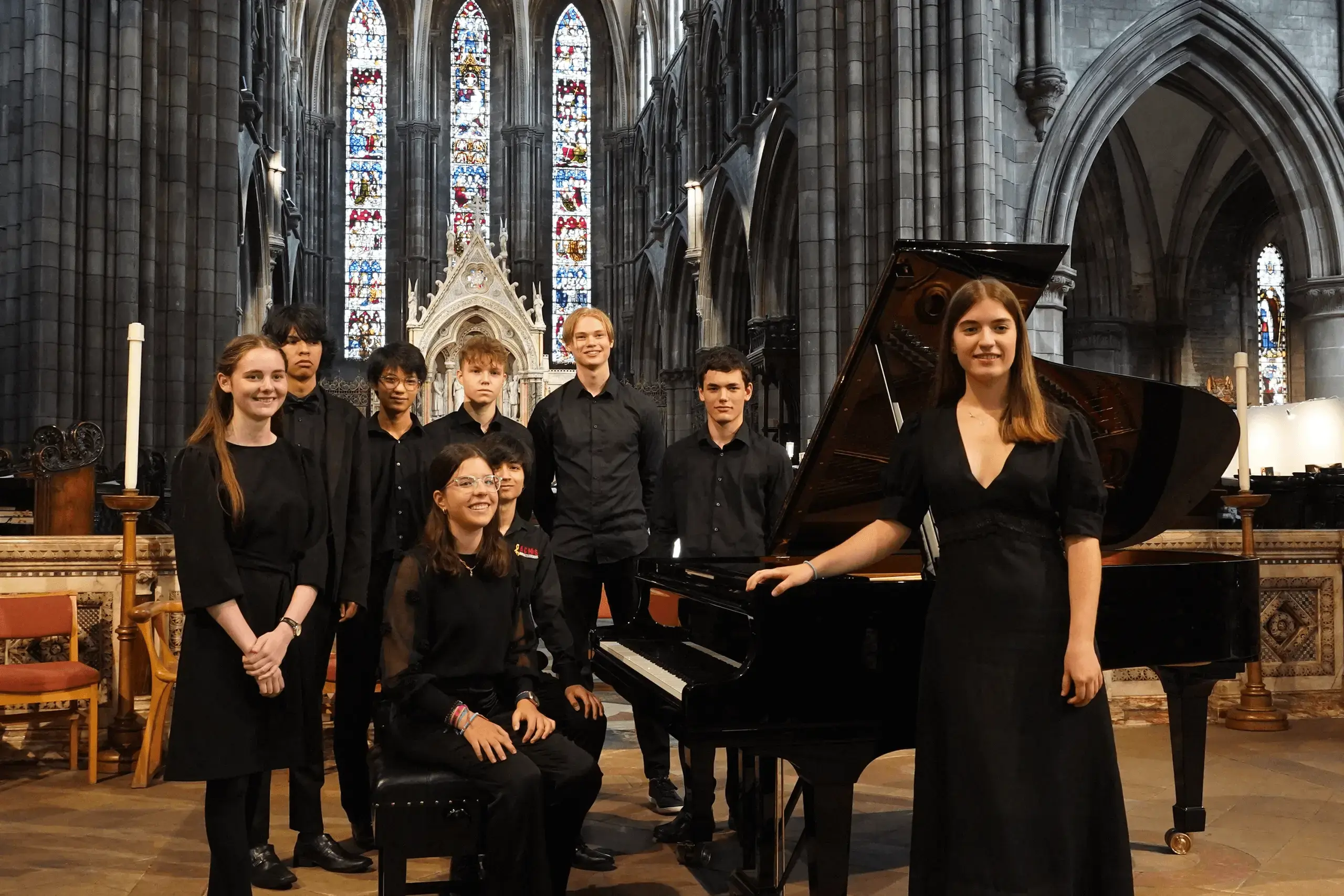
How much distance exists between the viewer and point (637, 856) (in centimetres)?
384

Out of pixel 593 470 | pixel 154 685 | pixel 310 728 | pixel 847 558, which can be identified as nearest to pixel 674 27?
pixel 154 685

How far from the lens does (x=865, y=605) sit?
2783mm

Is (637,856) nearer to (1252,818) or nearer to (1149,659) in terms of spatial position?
(1149,659)

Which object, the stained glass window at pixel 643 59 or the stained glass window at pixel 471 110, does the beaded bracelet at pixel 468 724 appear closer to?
the stained glass window at pixel 643 59

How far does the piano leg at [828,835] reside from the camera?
2609mm

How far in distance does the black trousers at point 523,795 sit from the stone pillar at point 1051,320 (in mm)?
9082

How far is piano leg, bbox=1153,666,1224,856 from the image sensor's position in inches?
153

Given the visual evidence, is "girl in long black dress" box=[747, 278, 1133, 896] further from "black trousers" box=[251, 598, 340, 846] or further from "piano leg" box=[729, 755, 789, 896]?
"black trousers" box=[251, 598, 340, 846]

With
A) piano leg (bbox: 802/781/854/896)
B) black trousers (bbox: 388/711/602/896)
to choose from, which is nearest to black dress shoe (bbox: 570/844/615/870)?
black trousers (bbox: 388/711/602/896)

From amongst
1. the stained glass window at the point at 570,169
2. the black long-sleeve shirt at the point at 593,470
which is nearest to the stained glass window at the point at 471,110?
the stained glass window at the point at 570,169

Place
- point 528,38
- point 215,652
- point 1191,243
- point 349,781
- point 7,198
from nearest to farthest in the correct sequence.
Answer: point 215,652 < point 349,781 < point 7,198 < point 1191,243 < point 528,38

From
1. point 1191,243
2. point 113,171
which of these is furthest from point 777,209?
point 113,171

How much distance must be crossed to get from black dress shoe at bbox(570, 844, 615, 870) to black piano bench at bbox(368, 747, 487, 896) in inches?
37.6

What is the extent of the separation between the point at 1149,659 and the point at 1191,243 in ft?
46.5
